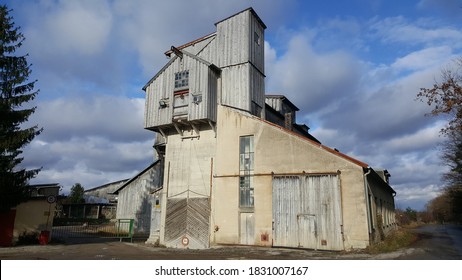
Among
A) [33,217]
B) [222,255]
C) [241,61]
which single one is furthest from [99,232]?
[241,61]

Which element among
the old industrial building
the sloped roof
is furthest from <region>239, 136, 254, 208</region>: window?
the sloped roof

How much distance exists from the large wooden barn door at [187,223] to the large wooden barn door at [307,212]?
197 inches

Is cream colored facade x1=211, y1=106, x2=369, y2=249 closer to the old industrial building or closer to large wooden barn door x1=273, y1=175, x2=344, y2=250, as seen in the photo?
the old industrial building

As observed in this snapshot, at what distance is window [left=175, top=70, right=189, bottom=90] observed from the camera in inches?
945

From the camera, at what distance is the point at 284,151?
65.3 feet

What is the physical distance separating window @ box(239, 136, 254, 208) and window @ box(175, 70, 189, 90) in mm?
6122

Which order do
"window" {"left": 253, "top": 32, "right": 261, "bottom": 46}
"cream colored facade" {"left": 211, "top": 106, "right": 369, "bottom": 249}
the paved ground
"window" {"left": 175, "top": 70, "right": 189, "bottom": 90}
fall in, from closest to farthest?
the paved ground < "cream colored facade" {"left": 211, "top": 106, "right": 369, "bottom": 249} < "window" {"left": 175, "top": 70, "right": 189, "bottom": 90} < "window" {"left": 253, "top": 32, "right": 261, "bottom": 46}

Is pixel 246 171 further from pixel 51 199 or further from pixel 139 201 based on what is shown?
pixel 139 201

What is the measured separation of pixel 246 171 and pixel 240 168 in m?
0.48

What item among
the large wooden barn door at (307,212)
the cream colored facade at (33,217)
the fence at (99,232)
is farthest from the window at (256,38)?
the cream colored facade at (33,217)

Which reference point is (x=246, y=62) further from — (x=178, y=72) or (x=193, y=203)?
(x=193, y=203)

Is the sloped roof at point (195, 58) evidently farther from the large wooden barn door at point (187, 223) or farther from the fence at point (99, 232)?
the fence at point (99, 232)

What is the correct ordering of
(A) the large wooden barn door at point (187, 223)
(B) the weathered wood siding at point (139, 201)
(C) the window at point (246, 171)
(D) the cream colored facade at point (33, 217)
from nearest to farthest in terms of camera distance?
(C) the window at point (246, 171) < (D) the cream colored facade at point (33, 217) < (A) the large wooden barn door at point (187, 223) < (B) the weathered wood siding at point (139, 201)

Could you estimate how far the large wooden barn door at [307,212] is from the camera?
1761 centimetres
